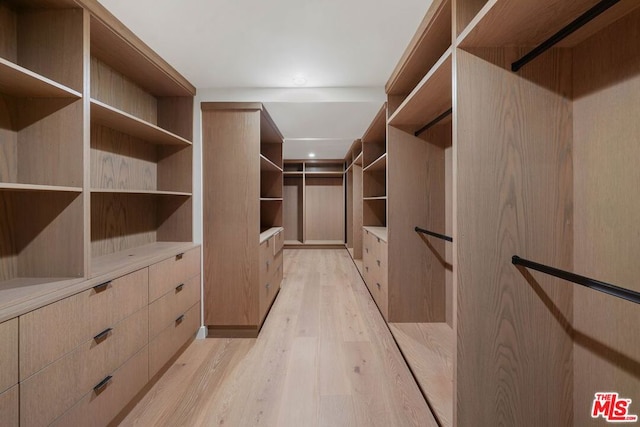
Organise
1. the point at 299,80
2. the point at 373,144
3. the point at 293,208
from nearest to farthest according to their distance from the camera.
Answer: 1. the point at 299,80
2. the point at 373,144
3. the point at 293,208

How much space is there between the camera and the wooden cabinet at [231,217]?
7.69ft

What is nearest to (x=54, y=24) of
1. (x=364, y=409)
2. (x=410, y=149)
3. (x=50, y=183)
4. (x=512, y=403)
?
(x=50, y=183)

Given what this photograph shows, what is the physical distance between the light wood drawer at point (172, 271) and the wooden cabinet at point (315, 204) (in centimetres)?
456

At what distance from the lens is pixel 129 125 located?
70.7 inches

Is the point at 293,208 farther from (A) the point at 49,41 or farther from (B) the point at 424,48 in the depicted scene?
(A) the point at 49,41

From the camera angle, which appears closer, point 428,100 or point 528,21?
point 528,21

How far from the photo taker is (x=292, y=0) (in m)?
1.43

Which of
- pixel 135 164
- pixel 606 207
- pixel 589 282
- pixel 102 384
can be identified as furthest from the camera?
pixel 135 164

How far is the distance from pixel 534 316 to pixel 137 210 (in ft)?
8.48

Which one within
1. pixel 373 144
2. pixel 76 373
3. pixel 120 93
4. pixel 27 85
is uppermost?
pixel 373 144

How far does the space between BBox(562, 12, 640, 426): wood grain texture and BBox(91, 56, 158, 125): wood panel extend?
2594 millimetres

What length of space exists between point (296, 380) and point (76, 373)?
1135 millimetres

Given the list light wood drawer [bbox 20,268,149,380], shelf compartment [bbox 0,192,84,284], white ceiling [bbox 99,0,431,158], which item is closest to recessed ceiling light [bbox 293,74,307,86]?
white ceiling [bbox 99,0,431,158]

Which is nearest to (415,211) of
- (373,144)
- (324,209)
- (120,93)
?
(373,144)
